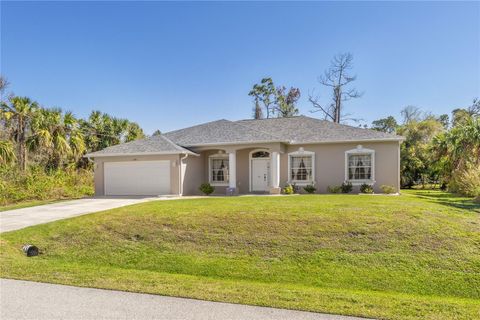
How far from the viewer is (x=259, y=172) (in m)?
19.9

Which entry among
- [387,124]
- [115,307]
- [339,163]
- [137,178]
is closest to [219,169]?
[137,178]

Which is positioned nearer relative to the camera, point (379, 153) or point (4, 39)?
point (4, 39)

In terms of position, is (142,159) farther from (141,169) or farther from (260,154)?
(260,154)

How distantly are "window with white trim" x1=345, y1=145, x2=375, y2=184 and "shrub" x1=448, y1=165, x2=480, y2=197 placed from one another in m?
4.73

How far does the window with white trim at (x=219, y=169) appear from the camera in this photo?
20391 millimetres

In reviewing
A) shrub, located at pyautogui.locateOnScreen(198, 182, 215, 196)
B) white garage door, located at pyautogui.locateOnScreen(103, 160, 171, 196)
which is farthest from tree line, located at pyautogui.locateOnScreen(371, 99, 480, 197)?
white garage door, located at pyautogui.locateOnScreen(103, 160, 171, 196)

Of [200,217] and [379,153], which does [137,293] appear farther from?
[379,153]

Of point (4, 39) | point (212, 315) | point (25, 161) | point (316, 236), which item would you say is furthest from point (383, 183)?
point (25, 161)

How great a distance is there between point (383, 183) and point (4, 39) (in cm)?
2070

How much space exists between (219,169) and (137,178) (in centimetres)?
506

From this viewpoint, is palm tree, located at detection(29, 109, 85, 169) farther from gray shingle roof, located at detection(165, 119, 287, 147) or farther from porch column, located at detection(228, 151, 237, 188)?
porch column, located at detection(228, 151, 237, 188)

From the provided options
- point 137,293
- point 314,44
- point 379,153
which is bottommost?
point 137,293

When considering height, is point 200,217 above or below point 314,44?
below

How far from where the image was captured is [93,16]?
14.4 m
